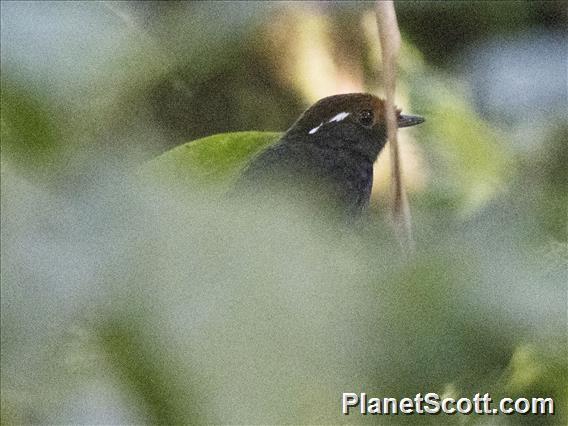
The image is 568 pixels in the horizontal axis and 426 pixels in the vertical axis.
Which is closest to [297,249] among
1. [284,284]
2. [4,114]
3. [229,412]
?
[284,284]

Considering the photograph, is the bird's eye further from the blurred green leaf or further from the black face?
the blurred green leaf

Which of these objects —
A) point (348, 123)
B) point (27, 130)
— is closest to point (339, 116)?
point (348, 123)

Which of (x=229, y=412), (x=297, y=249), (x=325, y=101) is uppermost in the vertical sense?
(x=325, y=101)

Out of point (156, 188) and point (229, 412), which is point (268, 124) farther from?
Result: point (229, 412)

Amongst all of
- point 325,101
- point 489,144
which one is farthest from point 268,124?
point 489,144

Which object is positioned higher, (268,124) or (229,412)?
(268,124)

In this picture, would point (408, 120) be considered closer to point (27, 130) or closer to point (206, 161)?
point (206, 161)

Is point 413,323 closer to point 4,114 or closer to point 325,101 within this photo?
point 325,101
